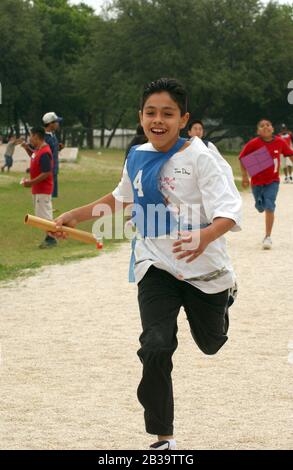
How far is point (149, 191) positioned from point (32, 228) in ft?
43.5

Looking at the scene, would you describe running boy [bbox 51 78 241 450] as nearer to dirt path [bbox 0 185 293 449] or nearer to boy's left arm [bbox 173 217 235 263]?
boy's left arm [bbox 173 217 235 263]

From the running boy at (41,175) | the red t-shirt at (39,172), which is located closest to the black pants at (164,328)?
the running boy at (41,175)

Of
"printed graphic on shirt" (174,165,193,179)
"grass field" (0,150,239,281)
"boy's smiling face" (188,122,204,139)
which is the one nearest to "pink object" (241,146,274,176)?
"boy's smiling face" (188,122,204,139)

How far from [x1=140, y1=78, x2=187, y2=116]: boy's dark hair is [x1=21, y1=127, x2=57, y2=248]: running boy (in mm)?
9828

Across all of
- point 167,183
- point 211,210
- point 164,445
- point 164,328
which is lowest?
point 164,445

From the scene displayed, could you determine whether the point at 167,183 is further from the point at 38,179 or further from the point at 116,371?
the point at 38,179

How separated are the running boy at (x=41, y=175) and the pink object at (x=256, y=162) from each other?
2.83 m

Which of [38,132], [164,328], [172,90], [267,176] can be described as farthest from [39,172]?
[164,328]

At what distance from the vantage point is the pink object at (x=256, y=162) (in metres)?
14.5

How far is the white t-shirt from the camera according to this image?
16.9ft

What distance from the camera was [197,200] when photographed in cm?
525

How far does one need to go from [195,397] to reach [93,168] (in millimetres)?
36602

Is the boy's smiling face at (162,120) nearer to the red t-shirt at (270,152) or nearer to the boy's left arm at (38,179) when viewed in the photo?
the red t-shirt at (270,152)
